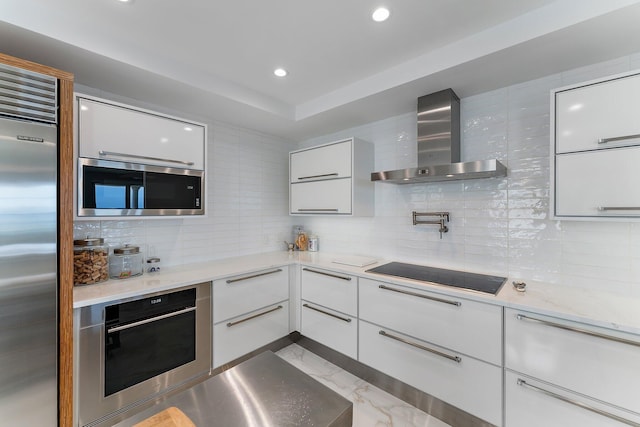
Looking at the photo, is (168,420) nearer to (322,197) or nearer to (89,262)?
(89,262)

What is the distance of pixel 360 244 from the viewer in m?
2.93

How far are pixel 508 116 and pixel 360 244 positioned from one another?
1.72 m

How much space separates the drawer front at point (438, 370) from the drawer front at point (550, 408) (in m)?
0.07

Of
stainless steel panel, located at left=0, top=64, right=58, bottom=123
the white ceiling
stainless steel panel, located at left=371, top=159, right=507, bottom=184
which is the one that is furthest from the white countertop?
the white ceiling

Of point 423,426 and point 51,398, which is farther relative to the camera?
point 423,426

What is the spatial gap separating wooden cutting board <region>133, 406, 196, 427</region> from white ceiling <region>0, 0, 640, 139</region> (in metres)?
1.85

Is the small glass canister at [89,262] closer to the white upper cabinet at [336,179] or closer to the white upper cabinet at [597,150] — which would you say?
the white upper cabinet at [336,179]

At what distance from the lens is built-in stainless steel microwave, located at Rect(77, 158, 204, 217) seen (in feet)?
5.60

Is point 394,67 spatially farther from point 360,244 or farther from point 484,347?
point 484,347

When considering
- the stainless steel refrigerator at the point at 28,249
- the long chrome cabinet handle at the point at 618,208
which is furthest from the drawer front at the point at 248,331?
the long chrome cabinet handle at the point at 618,208

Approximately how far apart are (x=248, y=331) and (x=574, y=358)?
2137 mm

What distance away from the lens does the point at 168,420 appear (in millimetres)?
822

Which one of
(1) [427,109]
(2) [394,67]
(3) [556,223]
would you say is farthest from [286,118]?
(3) [556,223]

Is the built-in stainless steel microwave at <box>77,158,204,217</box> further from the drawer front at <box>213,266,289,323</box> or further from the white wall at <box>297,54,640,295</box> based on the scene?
the white wall at <box>297,54,640,295</box>
